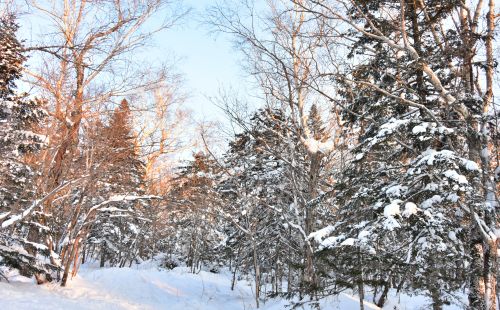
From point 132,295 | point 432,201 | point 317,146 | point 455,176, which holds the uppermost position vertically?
point 317,146

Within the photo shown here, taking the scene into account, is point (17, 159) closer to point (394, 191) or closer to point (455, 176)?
point (394, 191)

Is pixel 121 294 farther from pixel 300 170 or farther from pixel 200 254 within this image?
pixel 200 254

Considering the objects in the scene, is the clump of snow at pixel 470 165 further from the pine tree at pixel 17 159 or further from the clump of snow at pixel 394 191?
the pine tree at pixel 17 159

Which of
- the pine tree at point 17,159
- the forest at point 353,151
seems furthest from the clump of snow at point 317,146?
the pine tree at point 17,159

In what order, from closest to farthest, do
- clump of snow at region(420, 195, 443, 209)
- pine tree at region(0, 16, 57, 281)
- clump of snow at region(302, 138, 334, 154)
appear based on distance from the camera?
clump of snow at region(420, 195, 443, 209)
pine tree at region(0, 16, 57, 281)
clump of snow at region(302, 138, 334, 154)

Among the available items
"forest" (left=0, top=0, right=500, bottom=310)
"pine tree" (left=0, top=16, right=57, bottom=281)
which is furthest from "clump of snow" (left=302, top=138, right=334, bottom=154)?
"pine tree" (left=0, top=16, right=57, bottom=281)

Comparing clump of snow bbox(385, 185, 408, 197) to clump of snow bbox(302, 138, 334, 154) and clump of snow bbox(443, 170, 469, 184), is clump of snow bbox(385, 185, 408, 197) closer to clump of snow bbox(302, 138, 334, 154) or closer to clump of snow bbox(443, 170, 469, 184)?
clump of snow bbox(443, 170, 469, 184)

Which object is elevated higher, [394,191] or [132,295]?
[394,191]

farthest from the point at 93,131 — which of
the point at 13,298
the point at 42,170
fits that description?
the point at 13,298

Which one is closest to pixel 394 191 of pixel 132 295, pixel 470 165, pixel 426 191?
pixel 426 191

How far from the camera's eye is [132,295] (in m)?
11.3

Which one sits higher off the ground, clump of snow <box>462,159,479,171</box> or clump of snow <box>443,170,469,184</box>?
clump of snow <box>462,159,479,171</box>

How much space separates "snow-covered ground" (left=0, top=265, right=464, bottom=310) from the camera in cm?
811

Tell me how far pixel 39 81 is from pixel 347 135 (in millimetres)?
7590
